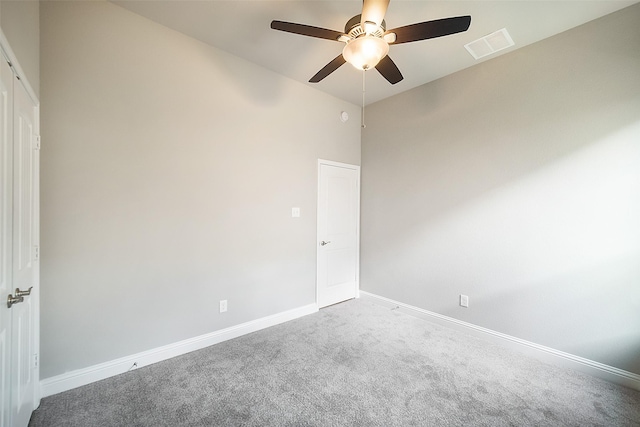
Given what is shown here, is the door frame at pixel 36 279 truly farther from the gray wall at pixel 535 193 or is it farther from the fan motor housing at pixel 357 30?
the gray wall at pixel 535 193

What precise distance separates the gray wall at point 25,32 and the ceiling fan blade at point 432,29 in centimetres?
206

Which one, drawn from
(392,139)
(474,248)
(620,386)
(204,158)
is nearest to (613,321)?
(620,386)

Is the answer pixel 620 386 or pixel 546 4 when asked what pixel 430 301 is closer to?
pixel 620 386

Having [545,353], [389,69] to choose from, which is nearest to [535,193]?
[545,353]

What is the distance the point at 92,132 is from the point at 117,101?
1.06 feet

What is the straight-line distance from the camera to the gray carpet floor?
1.70 meters

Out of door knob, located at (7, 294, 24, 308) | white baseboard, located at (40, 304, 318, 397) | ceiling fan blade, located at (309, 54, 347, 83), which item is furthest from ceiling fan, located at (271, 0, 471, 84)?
white baseboard, located at (40, 304, 318, 397)

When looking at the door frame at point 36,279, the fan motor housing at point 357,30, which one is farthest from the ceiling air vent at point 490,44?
the door frame at point 36,279

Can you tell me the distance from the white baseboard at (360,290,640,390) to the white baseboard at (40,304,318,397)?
1.96 meters

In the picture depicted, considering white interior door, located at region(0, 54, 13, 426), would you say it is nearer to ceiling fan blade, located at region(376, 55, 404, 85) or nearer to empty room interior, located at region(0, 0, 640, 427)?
empty room interior, located at region(0, 0, 640, 427)

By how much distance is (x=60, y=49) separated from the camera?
1880 mm

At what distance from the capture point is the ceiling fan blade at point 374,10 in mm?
1489

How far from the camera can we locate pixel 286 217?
3.20 meters

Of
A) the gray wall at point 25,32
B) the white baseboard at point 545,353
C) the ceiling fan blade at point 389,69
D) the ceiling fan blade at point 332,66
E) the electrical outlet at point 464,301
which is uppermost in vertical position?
the ceiling fan blade at point 332,66
